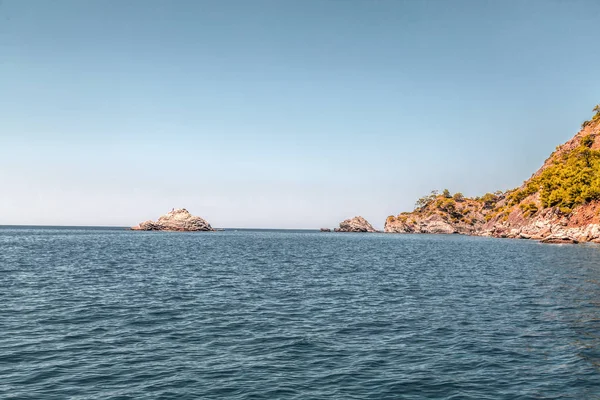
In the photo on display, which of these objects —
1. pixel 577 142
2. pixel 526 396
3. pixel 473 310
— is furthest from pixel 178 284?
pixel 577 142

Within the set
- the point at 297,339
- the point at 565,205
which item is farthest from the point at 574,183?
the point at 297,339

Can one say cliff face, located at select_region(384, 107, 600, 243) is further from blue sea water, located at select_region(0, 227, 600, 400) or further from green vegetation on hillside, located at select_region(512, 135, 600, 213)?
blue sea water, located at select_region(0, 227, 600, 400)

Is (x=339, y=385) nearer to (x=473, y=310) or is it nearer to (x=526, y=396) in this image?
(x=526, y=396)

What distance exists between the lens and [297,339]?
2419 cm

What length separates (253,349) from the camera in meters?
22.3

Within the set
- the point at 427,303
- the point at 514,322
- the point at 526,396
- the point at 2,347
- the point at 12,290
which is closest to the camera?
the point at 526,396

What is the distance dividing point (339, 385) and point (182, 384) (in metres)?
6.23

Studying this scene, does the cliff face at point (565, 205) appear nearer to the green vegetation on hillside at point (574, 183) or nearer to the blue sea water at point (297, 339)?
the green vegetation on hillside at point (574, 183)

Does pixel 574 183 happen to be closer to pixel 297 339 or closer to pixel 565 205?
pixel 565 205

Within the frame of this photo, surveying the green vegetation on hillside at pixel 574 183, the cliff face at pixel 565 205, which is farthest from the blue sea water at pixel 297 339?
the green vegetation on hillside at pixel 574 183

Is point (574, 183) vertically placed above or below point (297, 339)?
above

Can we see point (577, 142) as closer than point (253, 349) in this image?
No

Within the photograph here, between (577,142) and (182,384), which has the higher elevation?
(577,142)

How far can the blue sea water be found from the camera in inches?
685
